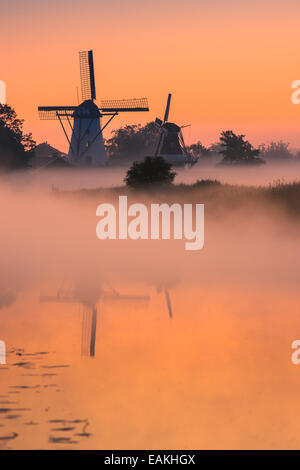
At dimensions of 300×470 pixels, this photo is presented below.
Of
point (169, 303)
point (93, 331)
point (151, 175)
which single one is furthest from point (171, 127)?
point (93, 331)

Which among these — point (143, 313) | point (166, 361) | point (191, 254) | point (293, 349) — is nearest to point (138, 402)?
point (166, 361)

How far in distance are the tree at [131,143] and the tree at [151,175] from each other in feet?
256

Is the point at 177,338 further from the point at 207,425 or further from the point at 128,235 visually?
the point at 128,235

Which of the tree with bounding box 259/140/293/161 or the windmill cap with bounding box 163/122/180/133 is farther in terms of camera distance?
the tree with bounding box 259/140/293/161

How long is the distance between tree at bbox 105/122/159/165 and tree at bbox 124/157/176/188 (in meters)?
78.2

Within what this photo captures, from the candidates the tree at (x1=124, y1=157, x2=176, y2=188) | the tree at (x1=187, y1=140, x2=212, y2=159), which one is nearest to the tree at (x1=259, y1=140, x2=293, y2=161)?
the tree at (x1=187, y1=140, x2=212, y2=159)

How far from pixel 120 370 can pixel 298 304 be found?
28.7 ft

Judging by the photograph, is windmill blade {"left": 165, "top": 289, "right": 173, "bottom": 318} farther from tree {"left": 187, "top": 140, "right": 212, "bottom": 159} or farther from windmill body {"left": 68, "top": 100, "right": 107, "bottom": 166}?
tree {"left": 187, "top": 140, "right": 212, "bottom": 159}

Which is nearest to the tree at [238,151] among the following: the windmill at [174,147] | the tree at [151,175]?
the windmill at [174,147]

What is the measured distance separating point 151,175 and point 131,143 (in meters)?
83.9

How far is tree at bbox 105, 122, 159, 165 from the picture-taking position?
140 metres

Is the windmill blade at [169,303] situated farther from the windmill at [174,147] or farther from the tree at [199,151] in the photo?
the tree at [199,151]

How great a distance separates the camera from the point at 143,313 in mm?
21359

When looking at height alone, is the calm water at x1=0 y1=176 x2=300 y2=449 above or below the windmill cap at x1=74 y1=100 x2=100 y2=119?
below
